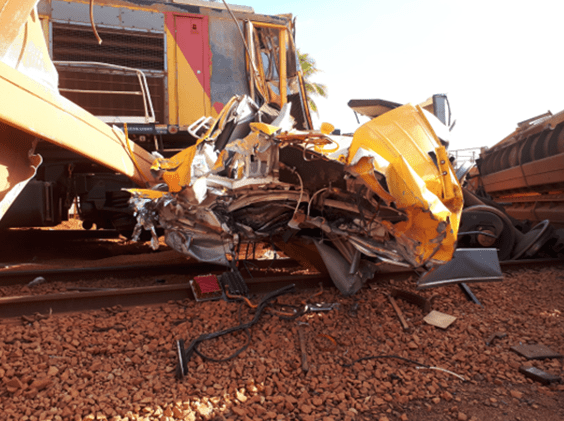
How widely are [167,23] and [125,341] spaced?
15.3 ft

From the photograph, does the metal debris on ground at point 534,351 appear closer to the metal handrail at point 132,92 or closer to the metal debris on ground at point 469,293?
the metal debris on ground at point 469,293

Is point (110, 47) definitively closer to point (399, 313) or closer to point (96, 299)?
point (96, 299)

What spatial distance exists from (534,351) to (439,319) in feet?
2.29

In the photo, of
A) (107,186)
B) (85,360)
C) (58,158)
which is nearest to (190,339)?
(85,360)

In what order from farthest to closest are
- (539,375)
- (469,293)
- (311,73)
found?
(311,73), (469,293), (539,375)

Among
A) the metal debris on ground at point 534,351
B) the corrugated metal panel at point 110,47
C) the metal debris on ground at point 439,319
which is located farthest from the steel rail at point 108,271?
the corrugated metal panel at point 110,47

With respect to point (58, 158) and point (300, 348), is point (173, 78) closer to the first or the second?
point (58, 158)

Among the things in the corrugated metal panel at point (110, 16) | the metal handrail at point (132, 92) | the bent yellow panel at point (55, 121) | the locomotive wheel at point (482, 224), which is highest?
the corrugated metal panel at point (110, 16)

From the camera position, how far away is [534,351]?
9.28ft

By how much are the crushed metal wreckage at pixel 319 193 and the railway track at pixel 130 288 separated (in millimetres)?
423

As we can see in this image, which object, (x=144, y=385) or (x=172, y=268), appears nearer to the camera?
(x=144, y=385)

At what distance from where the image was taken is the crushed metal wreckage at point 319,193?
270 centimetres

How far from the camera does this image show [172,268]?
483 centimetres

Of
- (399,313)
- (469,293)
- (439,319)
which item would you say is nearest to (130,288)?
(399,313)
